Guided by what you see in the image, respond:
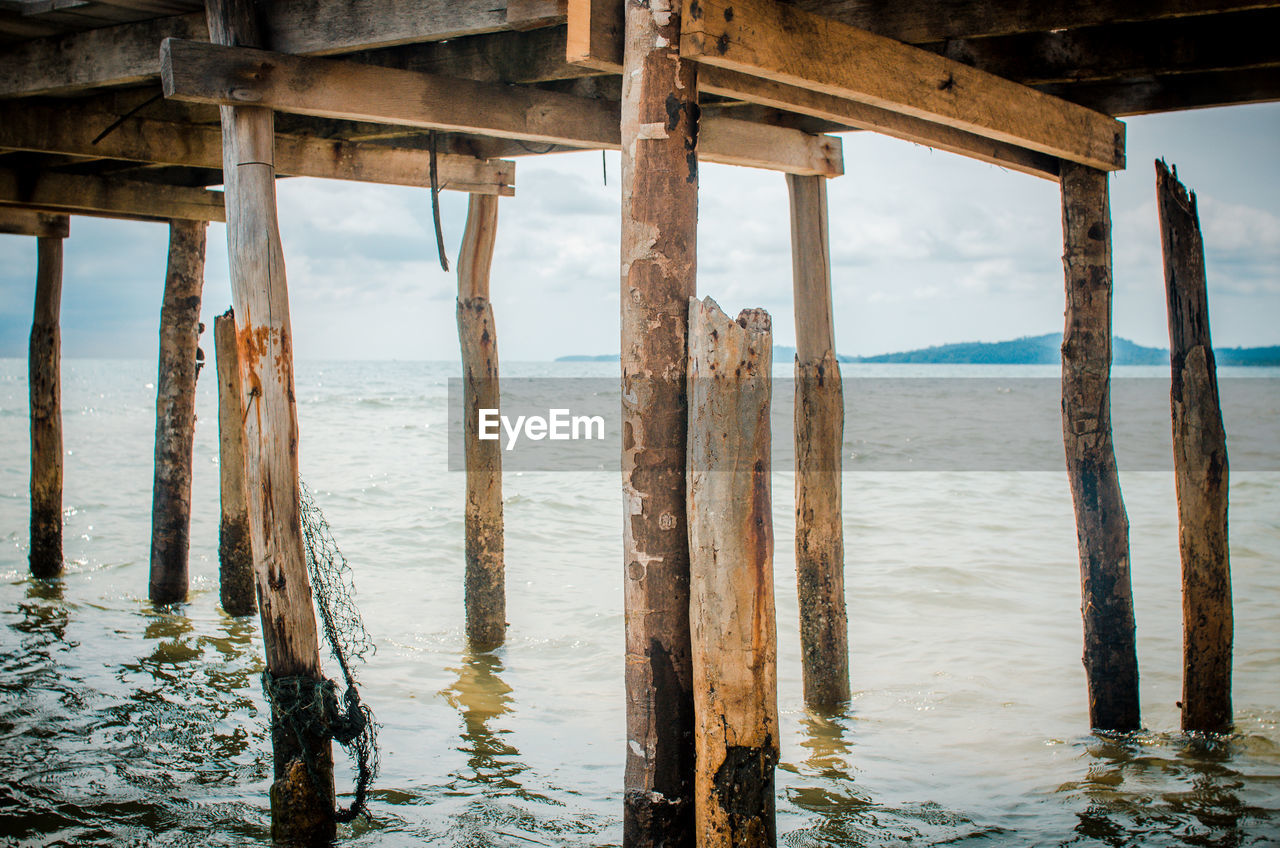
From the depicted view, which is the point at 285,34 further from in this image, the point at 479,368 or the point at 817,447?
the point at 817,447

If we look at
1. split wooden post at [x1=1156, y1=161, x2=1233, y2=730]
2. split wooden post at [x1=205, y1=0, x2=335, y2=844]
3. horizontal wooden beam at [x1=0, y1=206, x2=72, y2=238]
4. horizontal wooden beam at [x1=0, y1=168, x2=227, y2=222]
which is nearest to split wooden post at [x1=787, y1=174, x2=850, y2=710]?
split wooden post at [x1=1156, y1=161, x2=1233, y2=730]

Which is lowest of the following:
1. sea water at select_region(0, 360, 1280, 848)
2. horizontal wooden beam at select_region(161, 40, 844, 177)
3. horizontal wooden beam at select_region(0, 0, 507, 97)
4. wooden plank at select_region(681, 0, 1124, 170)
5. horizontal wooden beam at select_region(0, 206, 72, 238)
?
sea water at select_region(0, 360, 1280, 848)

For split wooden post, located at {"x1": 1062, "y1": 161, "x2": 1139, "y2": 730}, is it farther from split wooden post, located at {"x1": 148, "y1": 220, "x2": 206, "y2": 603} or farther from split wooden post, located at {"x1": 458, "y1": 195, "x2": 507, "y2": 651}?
split wooden post, located at {"x1": 148, "y1": 220, "x2": 206, "y2": 603}

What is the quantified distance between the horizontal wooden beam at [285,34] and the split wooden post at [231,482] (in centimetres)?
239

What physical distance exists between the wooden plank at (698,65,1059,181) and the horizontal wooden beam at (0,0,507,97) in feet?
3.06

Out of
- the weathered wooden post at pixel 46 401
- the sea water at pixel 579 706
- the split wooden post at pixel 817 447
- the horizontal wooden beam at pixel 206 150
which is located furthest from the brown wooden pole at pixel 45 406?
the split wooden post at pixel 817 447

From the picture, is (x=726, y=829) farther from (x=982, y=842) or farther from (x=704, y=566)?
(x=982, y=842)

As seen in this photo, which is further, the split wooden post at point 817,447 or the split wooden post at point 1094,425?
the split wooden post at point 817,447

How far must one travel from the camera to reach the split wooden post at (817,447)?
5496 millimetres

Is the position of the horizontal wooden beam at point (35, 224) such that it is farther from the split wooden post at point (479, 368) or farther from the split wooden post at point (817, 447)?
the split wooden post at point (817, 447)

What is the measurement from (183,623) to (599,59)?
604cm

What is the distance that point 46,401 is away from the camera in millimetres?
8867

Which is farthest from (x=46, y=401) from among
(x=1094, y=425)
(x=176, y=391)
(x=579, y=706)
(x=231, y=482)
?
(x=1094, y=425)

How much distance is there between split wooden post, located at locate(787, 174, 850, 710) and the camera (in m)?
5.50
